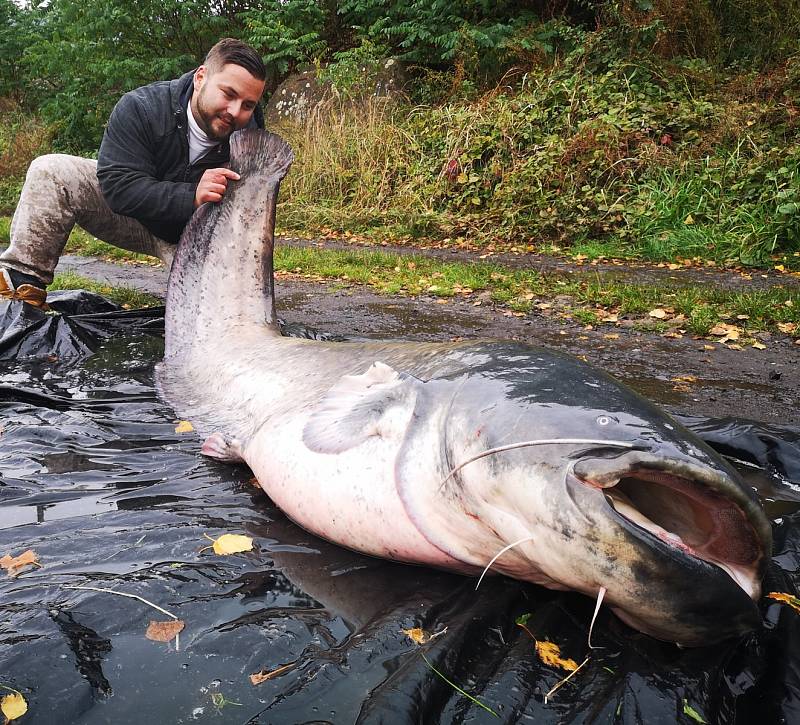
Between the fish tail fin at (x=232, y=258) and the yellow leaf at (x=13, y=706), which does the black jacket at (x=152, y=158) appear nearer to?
the fish tail fin at (x=232, y=258)

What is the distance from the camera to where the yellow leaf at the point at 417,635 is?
1.36 m

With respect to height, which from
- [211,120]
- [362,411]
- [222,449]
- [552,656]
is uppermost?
[211,120]

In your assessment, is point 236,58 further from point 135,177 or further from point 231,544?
point 231,544

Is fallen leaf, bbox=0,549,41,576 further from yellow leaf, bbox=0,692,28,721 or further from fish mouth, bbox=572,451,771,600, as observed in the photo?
fish mouth, bbox=572,451,771,600

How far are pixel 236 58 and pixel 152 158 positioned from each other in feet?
2.67

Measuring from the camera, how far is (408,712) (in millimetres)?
1137

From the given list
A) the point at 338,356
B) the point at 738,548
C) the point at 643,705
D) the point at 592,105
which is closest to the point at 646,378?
the point at 338,356

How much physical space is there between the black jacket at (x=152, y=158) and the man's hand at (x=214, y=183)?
56 cm

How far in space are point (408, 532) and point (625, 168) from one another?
25.7 ft

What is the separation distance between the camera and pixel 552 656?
133 cm

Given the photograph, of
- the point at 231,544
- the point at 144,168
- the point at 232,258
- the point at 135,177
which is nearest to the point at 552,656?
the point at 231,544

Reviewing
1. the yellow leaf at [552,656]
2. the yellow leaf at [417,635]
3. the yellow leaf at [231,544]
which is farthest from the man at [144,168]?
the yellow leaf at [552,656]

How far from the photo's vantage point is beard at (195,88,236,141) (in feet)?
12.9

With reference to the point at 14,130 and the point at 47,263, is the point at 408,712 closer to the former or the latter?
the point at 47,263
